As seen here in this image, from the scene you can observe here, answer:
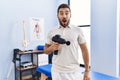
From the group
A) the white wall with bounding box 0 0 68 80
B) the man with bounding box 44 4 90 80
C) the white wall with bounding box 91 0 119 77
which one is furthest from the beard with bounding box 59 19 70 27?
the white wall with bounding box 0 0 68 80

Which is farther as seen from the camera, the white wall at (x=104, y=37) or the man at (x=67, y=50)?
the white wall at (x=104, y=37)

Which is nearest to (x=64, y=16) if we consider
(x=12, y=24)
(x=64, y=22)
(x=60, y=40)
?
(x=64, y=22)

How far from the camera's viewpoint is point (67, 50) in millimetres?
1334

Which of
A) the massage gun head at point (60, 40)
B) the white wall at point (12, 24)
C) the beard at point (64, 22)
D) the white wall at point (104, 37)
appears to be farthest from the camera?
the white wall at point (12, 24)

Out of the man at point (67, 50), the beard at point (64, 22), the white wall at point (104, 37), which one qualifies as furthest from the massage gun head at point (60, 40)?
the white wall at point (104, 37)

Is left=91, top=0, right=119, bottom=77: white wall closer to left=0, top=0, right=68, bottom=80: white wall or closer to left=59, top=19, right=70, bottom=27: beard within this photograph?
left=59, top=19, right=70, bottom=27: beard

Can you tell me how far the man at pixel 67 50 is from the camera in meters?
1.33

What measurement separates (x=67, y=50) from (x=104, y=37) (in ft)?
4.94

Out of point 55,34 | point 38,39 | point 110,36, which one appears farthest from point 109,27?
point 38,39

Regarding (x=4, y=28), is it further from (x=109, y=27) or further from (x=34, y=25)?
(x=109, y=27)

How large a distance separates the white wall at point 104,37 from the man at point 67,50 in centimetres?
128

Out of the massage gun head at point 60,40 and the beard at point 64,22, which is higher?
the beard at point 64,22

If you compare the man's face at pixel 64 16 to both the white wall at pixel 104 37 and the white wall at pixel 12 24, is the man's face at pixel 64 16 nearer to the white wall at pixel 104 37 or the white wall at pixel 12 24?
the white wall at pixel 104 37

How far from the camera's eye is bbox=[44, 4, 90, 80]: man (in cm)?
133
